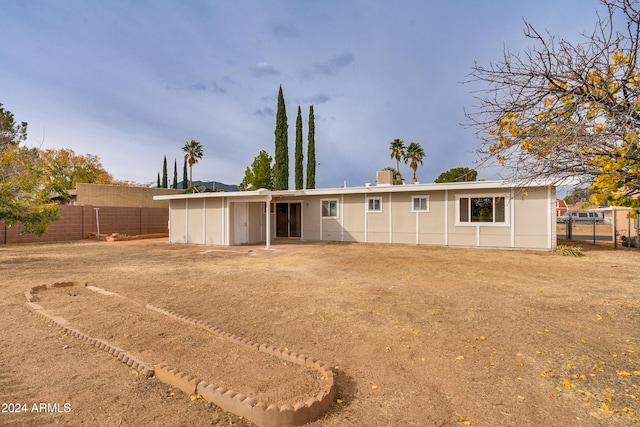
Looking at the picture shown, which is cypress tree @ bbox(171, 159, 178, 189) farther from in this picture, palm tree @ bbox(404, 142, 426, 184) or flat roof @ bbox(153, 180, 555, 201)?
flat roof @ bbox(153, 180, 555, 201)

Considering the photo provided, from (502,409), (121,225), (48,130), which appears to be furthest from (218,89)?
(502,409)

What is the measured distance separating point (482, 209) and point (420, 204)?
2.51 meters

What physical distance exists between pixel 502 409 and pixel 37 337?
5094 millimetres

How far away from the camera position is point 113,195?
2442 cm

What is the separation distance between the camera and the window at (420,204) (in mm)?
13938

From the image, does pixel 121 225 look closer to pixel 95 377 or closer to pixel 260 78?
pixel 260 78

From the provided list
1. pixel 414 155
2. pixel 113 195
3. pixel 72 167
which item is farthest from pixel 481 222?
pixel 72 167

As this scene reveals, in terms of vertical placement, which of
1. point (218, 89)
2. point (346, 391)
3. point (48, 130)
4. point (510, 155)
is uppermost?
point (218, 89)

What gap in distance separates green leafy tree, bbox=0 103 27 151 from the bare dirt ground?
20690mm

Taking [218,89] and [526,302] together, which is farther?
[218,89]

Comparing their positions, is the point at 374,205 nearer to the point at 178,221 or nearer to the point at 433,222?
the point at 433,222

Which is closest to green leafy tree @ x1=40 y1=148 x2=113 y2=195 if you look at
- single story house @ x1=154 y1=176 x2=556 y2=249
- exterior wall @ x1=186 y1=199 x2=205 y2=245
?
exterior wall @ x1=186 y1=199 x2=205 y2=245

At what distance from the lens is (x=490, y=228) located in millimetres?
12828

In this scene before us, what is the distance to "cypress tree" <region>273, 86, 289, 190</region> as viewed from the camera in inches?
1077
